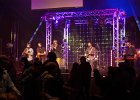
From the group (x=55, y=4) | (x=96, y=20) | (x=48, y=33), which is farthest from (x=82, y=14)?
(x=48, y=33)

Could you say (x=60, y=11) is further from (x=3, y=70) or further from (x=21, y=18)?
(x=3, y=70)

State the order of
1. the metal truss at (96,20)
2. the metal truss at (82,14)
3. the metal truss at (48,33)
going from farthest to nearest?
1. the metal truss at (48,33)
2. the metal truss at (82,14)
3. the metal truss at (96,20)

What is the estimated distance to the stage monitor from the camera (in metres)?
20.0

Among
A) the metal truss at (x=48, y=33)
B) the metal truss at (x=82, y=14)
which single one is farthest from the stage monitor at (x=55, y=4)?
the metal truss at (x=48, y=33)

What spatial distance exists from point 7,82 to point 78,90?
4.60m

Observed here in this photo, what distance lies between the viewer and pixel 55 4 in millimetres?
20266

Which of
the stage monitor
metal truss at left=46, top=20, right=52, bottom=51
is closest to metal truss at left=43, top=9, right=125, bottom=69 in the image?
metal truss at left=46, top=20, right=52, bottom=51

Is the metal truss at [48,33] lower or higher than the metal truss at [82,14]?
lower

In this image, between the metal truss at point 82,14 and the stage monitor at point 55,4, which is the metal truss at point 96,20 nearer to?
the metal truss at point 82,14

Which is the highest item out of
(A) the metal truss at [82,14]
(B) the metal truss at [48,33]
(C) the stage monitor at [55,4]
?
(C) the stage monitor at [55,4]

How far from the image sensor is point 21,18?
22375mm

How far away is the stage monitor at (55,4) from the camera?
20.0 meters

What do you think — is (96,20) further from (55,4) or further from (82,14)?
(55,4)

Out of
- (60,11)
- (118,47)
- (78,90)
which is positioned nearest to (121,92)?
(78,90)
